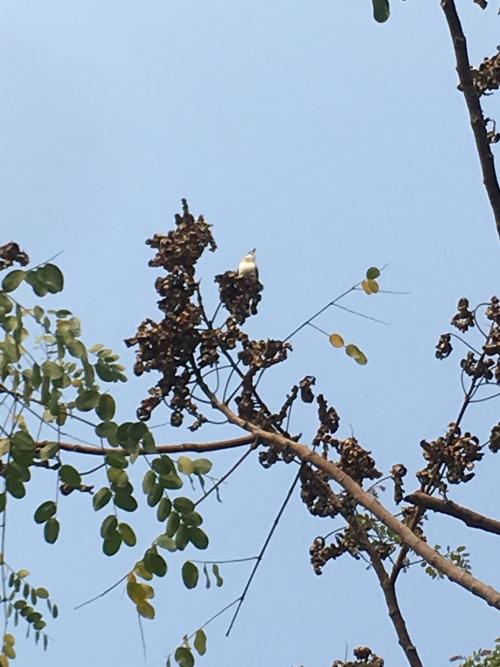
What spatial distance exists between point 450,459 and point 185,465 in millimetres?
958

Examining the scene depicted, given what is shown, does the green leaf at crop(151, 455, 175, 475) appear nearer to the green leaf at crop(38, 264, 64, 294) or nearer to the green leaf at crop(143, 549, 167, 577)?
the green leaf at crop(143, 549, 167, 577)

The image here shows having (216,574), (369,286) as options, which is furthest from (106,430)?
(369,286)

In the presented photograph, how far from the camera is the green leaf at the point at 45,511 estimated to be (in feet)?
8.43

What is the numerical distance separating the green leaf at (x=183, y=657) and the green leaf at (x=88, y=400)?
2.73 ft

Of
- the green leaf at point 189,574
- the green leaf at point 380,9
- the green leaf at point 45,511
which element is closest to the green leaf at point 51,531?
the green leaf at point 45,511

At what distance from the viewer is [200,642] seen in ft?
9.93

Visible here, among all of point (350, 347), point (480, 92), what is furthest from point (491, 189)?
point (350, 347)

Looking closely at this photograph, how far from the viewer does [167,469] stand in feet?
8.31

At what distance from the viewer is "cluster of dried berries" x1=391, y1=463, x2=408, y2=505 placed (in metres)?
3.24

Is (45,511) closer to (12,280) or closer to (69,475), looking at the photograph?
(69,475)

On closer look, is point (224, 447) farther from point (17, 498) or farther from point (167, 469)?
point (17, 498)

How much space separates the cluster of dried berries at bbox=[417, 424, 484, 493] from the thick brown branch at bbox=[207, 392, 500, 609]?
1.01 feet

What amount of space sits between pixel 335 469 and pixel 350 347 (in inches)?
21.1

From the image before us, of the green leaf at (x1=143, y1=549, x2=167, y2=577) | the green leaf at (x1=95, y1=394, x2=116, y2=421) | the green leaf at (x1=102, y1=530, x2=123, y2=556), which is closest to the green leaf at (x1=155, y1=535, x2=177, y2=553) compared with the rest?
the green leaf at (x1=143, y1=549, x2=167, y2=577)
